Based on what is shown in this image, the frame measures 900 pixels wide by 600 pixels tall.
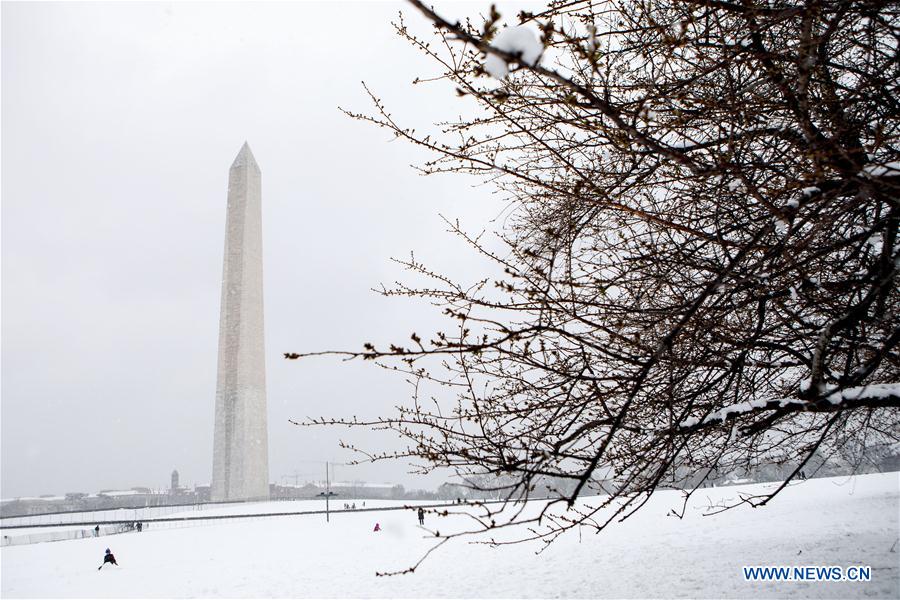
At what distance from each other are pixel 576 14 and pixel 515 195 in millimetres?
1361

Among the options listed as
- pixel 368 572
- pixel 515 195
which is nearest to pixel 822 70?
pixel 515 195

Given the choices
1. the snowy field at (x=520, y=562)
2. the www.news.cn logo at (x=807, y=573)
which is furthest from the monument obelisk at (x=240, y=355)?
the www.news.cn logo at (x=807, y=573)

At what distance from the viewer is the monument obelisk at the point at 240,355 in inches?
1388

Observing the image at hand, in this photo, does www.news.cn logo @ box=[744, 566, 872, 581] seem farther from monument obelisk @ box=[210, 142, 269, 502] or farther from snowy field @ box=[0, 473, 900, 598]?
monument obelisk @ box=[210, 142, 269, 502]

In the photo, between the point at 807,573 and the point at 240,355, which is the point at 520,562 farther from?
the point at 240,355

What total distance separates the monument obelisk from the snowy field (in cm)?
1107

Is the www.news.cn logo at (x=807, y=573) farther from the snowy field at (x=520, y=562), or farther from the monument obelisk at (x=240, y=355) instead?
the monument obelisk at (x=240, y=355)

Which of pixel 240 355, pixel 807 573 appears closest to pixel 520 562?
pixel 807 573

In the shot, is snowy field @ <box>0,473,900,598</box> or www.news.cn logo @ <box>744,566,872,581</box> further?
snowy field @ <box>0,473,900,598</box>

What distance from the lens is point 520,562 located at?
13.6 metres

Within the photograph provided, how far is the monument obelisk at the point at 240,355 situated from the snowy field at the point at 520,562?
11.1 m

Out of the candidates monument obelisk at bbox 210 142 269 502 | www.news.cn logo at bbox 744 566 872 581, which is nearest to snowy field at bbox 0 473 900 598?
www.news.cn logo at bbox 744 566 872 581

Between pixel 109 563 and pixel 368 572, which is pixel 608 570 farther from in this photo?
pixel 109 563

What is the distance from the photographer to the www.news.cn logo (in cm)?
783
